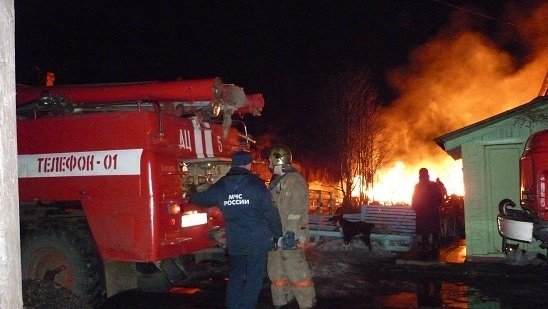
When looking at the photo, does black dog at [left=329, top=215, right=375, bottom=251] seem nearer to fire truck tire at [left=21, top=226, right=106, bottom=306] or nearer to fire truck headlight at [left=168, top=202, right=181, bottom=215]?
fire truck headlight at [left=168, top=202, right=181, bottom=215]

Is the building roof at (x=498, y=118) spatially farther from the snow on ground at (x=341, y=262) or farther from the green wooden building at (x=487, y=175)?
the snow on ground at (x=341, y=262)

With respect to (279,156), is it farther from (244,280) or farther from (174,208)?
(244,280)

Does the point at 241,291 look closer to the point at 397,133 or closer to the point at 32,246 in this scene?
the point at 32,246

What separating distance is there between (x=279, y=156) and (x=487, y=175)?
6019mm

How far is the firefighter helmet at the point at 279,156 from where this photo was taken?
7.22m

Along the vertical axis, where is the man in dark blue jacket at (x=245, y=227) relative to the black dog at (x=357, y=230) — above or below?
above

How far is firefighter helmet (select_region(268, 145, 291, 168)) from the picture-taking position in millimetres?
7223

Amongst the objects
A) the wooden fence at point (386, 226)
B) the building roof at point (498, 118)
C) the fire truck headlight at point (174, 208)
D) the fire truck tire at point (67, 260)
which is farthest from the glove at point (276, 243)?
the wooden fence at point (386, 226)

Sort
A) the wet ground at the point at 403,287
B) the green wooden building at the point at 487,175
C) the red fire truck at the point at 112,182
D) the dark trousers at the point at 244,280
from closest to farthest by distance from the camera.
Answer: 1. the dark trousers at the point at 244,280
2. the red fire truck at the point at 112,182
3. the wet ground at the point at 403,287
4. the green wooden building at the point at 487,175

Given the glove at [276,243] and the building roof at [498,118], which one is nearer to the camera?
the glove at [276,243]

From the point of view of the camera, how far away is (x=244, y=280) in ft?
19.4

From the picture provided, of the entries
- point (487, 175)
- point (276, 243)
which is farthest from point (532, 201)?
point (276, 243)

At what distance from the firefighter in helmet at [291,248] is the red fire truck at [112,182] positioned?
3.14 ft

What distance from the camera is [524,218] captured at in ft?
27.5
